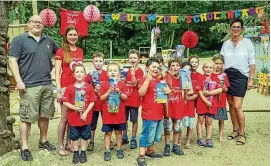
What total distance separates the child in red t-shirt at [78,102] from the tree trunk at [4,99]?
0.93m

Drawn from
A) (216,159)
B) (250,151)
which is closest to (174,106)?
(216,159)

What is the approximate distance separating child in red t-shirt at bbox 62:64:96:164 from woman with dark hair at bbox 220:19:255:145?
2099 millimetres

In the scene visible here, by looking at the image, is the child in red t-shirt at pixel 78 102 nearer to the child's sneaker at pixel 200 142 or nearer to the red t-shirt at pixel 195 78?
the red t-shirt at pixel 195 78

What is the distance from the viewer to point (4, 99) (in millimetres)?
4547

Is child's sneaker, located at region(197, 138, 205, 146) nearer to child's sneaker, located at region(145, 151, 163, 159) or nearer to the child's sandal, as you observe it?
child's sneaker, located at region(145, 151, 163, 159)

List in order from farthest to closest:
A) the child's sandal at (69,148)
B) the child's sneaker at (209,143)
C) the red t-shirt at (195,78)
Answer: the child's sneaker at (209,143) → the red t-shirt at (195,78) → the child's sandal at (69,148)

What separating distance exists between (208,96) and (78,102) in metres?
1.80

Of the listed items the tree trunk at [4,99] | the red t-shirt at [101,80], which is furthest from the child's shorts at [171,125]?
the tree trunk at [4,99]

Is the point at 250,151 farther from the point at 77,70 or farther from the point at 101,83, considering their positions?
the point at 77,70

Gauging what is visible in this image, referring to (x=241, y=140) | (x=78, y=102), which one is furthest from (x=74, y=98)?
(x=241, y=140)

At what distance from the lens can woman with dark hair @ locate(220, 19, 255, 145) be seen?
4.97 metres

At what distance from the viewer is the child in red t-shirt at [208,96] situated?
15.6 feet

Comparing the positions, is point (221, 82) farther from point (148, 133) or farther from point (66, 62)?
point (66, 62)

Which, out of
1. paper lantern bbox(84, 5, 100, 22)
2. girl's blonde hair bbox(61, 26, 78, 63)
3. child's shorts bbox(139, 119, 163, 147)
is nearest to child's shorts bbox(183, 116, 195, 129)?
child's shorts bbox(139, 119, 163, 147)
